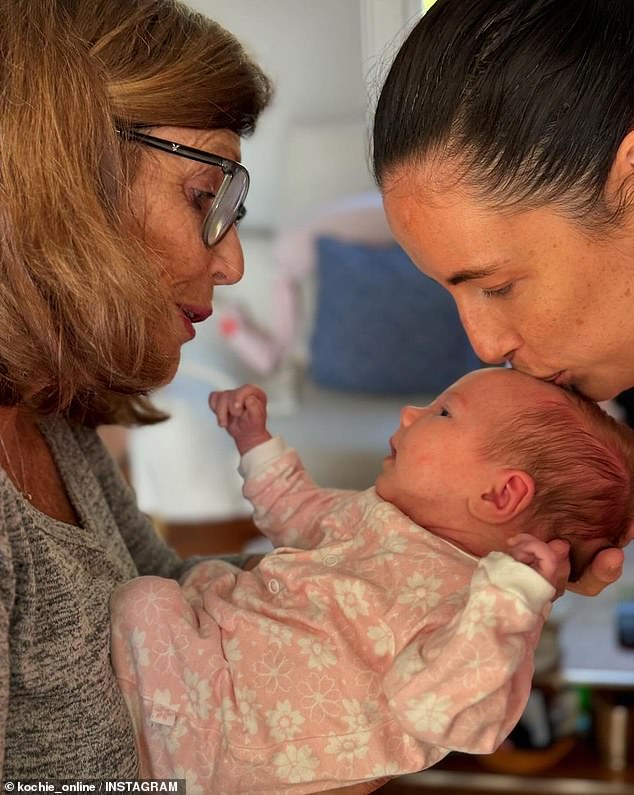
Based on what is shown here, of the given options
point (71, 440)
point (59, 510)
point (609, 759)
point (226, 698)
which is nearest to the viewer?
point (226, 698)

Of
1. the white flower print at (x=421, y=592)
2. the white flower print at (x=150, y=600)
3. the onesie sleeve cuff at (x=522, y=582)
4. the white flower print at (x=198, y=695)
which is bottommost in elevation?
the white flower print at (x=198, y=695)

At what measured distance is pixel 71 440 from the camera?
61.7 inches

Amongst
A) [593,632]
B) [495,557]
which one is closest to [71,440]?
[495,557]

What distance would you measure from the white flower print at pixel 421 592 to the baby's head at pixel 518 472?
0.48 feet

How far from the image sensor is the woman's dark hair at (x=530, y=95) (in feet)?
3.94

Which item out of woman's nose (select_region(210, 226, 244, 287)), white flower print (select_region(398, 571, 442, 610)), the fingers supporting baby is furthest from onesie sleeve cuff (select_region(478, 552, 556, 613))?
woman's nose (select_region(210, 226, 244, 287))

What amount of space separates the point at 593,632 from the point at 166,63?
2.36 metres

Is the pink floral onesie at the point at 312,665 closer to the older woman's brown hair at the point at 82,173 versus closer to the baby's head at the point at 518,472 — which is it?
the baby's head at the point at 518,472

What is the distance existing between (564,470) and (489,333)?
21 centimetres

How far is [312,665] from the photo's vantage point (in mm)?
1302

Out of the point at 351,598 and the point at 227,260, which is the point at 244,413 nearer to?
the point at 227,260

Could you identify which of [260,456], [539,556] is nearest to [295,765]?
[539,556]

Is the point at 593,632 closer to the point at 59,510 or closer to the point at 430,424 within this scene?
the point at 430,424

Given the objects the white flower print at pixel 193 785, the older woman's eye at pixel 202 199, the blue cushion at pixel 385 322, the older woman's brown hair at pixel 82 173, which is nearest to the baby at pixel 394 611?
the white flower print at pixel 193 785
